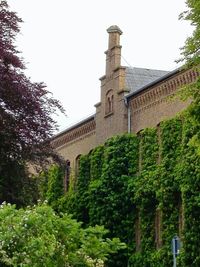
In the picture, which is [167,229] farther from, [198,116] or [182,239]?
[198,116]

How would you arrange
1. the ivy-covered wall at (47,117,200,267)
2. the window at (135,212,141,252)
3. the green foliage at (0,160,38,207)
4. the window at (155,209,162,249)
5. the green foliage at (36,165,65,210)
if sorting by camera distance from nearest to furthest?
1. the green foliage at (0,160,38,207)
2. the ivy-covered wall at (47,117,200,267)
3. the window at (155,209,162,249)
4. the window at (135,212,141,252)
5. the green foliage at (36,165,65,210)

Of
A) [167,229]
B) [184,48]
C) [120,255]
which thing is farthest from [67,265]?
[120,255]

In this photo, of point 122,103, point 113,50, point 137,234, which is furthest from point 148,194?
point 113,50

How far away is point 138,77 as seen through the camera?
3847 cm

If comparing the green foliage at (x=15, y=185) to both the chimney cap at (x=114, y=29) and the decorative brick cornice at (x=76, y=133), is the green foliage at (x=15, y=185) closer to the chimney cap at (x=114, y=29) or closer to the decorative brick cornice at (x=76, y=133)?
the decorative brick cornice at (x=76, y=133)

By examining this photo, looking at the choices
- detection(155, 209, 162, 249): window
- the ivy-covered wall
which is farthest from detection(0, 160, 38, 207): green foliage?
detection(155, 209, 162, 249): window

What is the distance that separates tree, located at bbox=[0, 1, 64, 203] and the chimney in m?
10.3

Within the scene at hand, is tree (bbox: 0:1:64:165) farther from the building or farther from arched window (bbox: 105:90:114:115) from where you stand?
arched window (bbox: 105:90:114:115)

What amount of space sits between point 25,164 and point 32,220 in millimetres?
10304

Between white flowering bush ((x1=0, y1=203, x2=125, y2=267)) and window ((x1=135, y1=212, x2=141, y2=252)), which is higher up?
window ((x1=135, y1=212, x2=141, y2=252))

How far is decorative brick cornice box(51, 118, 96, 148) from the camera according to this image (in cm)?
4000

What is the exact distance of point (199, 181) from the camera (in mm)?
27609

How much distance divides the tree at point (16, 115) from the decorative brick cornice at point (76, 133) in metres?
12.0

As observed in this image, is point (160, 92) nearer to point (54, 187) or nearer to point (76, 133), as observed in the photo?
point (76, 133)
